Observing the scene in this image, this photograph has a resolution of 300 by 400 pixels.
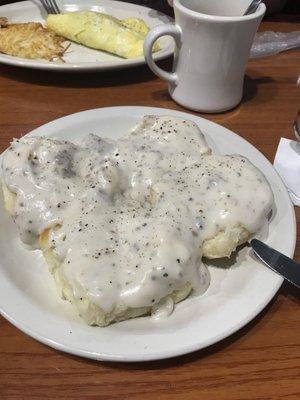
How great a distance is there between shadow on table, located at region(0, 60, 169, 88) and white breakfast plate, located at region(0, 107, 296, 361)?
0.58 m

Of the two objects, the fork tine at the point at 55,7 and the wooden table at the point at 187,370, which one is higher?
the fork tine at the point at 55,7

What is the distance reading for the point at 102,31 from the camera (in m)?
1.34

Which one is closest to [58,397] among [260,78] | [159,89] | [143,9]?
[159,89]

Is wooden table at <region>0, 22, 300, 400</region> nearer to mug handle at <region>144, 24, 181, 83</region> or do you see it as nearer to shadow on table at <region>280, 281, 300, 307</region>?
shadow on table at <region>280, 281, 300, 307</region>

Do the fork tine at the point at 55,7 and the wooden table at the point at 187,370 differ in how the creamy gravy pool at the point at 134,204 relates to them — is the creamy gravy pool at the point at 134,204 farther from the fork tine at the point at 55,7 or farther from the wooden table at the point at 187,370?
the fork tine at the point at 55,7

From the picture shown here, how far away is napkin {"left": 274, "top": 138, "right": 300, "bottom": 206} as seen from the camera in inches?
38.4

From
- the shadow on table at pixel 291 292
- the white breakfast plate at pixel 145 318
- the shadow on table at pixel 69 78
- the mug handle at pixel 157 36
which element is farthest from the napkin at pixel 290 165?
the shadow on table at pixel 69 78

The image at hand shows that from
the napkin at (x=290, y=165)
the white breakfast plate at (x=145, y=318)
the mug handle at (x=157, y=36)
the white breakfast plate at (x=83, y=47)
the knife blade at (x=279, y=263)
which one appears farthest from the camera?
the white breakfast plate at (x=83, y=47)

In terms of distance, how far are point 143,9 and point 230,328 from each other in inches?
49.3

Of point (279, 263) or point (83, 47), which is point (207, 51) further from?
point (279, 263)

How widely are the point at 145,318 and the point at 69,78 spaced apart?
0.86 meters

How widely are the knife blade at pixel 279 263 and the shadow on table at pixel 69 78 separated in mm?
753

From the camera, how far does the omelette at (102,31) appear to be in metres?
1.32

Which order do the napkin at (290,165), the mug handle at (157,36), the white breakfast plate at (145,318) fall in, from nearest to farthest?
the white breakfast plate at (145,318) → the napkin at (290,165) → the mug handle at (157,36)
